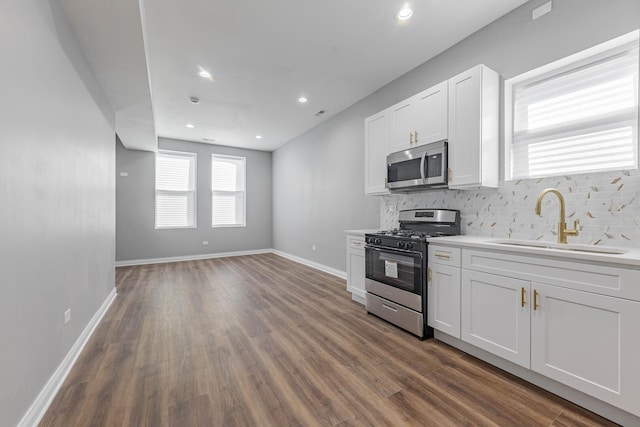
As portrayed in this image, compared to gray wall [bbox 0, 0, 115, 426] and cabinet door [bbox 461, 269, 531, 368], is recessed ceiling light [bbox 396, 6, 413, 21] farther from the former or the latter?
gray wall [bbox 0, 0, 115, 426]

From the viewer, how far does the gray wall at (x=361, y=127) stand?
6.61 ft

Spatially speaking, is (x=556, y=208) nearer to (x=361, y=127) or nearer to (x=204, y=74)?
(x=361, y=127)

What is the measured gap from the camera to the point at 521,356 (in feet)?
5.97

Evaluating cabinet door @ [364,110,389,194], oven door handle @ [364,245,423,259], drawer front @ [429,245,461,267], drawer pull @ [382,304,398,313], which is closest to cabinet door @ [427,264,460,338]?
drawer front @ [429,245,461,267]

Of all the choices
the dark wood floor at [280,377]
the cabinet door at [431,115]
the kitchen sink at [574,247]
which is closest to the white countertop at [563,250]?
the kitchen sink at [574,247]

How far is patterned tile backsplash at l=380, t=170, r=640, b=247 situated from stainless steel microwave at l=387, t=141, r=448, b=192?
34 centimetres

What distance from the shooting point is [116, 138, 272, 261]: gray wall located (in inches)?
236

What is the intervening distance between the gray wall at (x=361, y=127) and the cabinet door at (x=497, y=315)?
184 centimetres

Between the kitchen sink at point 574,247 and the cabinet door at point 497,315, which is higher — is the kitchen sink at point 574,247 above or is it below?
above

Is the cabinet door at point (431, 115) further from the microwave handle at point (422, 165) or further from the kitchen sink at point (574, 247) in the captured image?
the kitchen sink at point (574, 247)

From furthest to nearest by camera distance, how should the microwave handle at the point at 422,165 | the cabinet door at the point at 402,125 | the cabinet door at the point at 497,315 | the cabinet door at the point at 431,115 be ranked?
the cabinet door at the point at 402,125 → the microwave handle at the point at 422,165 → the cabinet door at the point at 431,115 → the cabinet door at the point at 497,315

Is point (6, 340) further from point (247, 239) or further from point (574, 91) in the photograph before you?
point (247, 239)

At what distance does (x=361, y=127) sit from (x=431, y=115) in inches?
66.5

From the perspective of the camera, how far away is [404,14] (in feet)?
8.01
